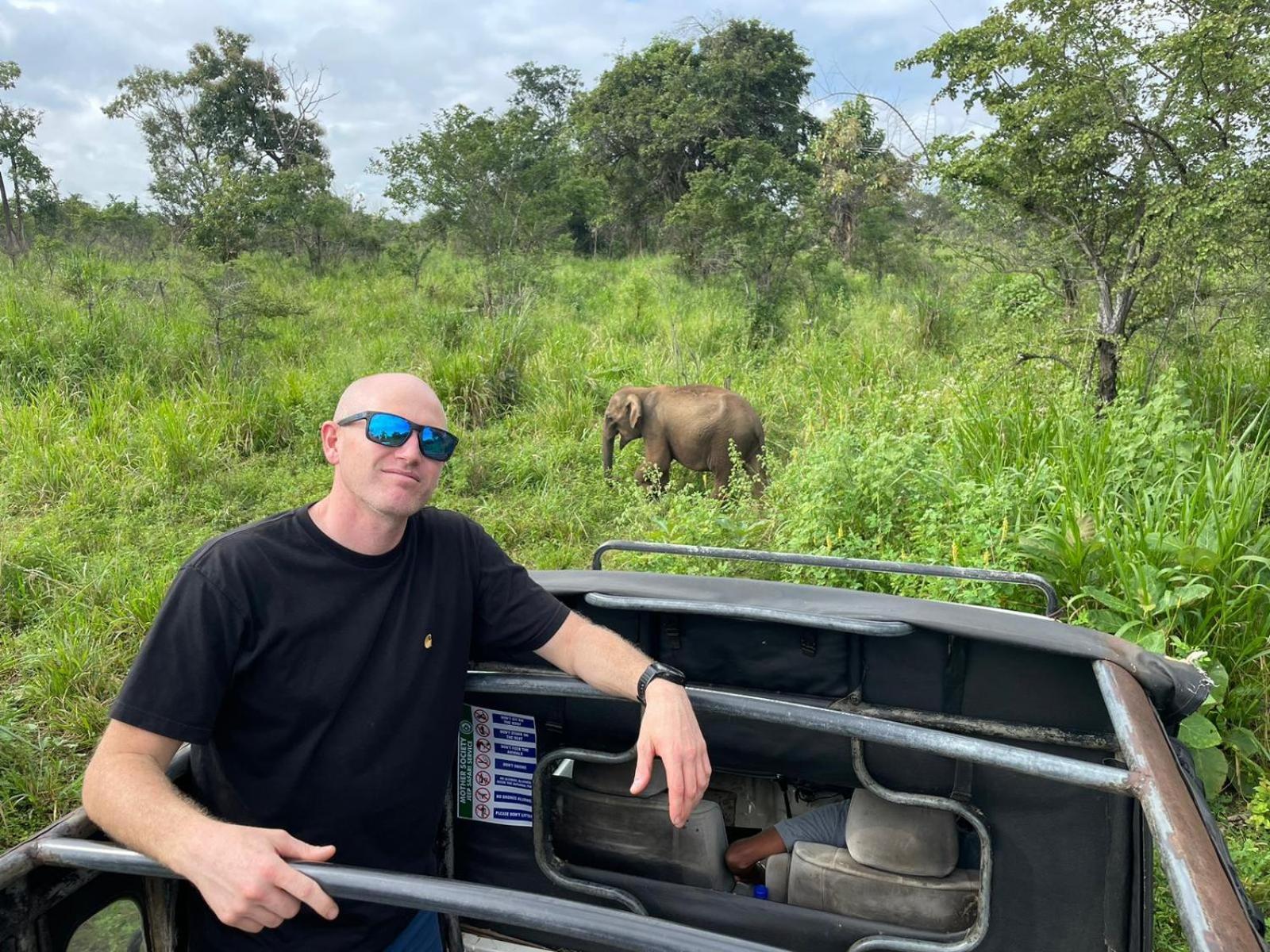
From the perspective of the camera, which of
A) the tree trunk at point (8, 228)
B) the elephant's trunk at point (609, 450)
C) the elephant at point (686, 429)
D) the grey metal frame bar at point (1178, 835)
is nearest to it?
the grey metal frame bar at point (1178, 835)

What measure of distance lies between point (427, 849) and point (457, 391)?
20.7 ft

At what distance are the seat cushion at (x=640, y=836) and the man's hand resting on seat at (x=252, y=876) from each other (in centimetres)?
105

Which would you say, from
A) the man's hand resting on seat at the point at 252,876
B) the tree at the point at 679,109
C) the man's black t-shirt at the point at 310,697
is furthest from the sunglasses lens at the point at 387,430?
the tree at the point at 679,109

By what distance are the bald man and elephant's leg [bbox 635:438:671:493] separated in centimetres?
405

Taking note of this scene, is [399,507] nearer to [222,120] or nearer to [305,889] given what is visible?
[305,889]

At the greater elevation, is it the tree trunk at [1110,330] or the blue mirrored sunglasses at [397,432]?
the tree trunk at [1110,330]

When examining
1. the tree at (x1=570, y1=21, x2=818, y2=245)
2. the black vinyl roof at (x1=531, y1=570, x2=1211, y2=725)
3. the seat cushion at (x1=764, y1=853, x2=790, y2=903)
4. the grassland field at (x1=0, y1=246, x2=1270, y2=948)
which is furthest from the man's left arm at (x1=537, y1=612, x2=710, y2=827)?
the tree at (x1=570, y1=21, x2=818, y2=245)

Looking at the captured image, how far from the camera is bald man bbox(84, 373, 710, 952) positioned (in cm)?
169

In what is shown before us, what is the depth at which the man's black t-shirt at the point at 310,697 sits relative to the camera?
1.73 meters

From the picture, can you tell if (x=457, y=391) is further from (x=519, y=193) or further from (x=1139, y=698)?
(x=1139, y=698)

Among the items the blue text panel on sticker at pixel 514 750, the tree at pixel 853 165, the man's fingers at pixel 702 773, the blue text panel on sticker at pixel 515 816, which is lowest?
the blue text panel on sticker at pixel 515 816

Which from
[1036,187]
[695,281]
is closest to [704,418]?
[1036,187]

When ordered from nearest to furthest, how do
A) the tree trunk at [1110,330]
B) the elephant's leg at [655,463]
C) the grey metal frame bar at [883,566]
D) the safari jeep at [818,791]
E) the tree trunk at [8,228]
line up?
1. the safari jeep at [818,791]
2. the grey metal frame bar at [883,566]
3. the tree trunk at [1110,330]
4. the elephant's leg at [655,463]
5. the tree trunk at [8,228]

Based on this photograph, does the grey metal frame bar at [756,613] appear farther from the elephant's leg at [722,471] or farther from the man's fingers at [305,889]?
the elephant's leg at [722,471]
